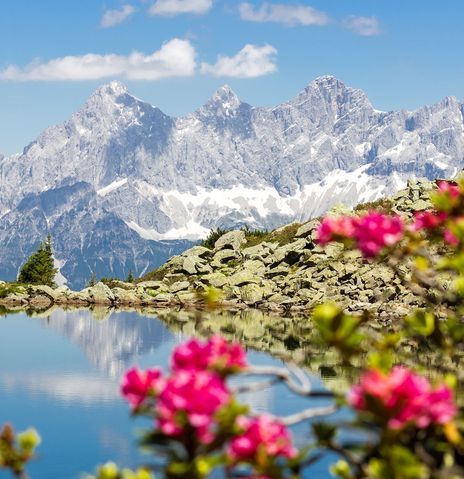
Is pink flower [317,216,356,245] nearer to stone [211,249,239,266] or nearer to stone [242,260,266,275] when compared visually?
stone [242,260,266,275]

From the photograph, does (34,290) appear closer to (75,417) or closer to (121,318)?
(121,318)

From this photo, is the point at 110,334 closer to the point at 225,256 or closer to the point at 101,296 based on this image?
the point at 101,296

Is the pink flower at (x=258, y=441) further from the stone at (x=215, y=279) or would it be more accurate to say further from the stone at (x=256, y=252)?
the stone at (x=256, y=252)

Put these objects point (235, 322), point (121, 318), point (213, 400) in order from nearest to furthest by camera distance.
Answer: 1. point (213, 400)
2. point (235, 322)
3. point (121, 318)

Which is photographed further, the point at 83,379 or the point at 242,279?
the point at 242,279

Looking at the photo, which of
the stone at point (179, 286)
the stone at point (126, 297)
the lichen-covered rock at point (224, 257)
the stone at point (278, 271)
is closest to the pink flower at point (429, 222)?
the stone at point (278, 271)

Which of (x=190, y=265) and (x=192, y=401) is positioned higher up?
(x=192, y=401)

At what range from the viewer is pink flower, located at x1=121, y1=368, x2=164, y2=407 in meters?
5.49

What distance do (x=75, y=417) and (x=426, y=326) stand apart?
2537cm

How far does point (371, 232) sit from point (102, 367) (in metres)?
37.9

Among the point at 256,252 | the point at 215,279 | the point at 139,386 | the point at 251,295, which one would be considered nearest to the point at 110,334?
the point at 251,295

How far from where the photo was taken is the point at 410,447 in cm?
557

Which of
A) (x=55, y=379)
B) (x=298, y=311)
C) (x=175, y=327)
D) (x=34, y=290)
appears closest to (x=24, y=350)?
(x=55, y=379)

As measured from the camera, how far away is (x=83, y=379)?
1516 inches
